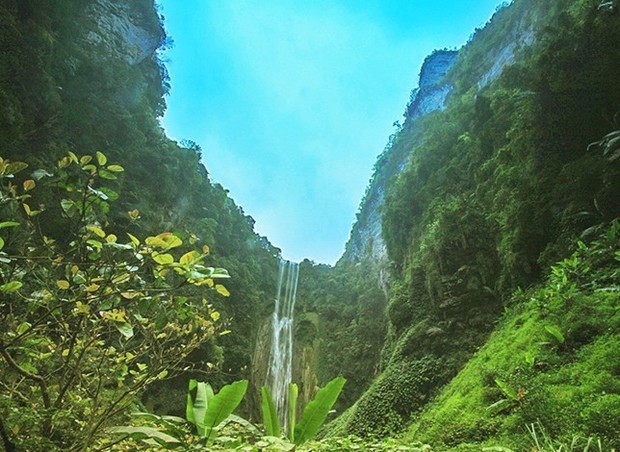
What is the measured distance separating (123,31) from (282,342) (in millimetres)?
17264

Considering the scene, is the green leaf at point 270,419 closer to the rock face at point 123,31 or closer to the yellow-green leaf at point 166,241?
the yellow-green leaf at point 166,241

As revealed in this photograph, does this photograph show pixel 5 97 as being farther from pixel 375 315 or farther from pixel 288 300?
pixel 288 300

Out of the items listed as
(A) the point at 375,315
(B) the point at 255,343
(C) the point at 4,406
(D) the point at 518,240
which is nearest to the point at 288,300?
(B) the point at 255,343

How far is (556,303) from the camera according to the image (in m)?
4.82

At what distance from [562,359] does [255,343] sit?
53.7 feet

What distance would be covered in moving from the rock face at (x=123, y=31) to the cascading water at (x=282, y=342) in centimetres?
1467

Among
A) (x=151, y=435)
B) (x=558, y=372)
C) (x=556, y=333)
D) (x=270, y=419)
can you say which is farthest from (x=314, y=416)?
(x=556, y=333)

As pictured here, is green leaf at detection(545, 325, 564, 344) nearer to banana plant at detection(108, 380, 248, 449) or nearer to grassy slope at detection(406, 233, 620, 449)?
grassy slope at detection(406, 233, 620, 449)

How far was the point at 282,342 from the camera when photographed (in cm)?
1889

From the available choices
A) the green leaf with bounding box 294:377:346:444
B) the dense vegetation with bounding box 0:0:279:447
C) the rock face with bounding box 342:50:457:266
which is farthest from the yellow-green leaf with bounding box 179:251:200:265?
the rock face with bounding box 342:50:457:266

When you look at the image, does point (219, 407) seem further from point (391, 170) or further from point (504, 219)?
point (391, 170)

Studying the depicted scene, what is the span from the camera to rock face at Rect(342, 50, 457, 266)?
23031 millimetres

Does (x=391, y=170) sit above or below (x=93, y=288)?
above

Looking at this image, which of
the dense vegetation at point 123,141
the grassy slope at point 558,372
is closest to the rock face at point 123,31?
the dense vegetation at point 123,141
